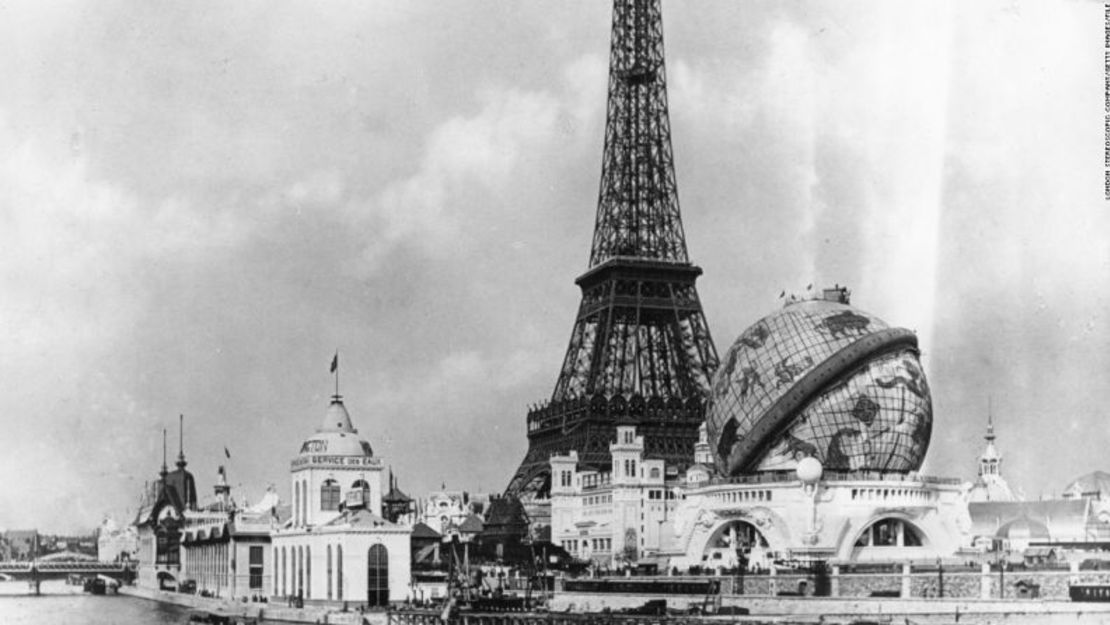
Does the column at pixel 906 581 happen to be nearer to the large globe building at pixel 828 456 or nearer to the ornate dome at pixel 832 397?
the large globe building at pixel 828 456

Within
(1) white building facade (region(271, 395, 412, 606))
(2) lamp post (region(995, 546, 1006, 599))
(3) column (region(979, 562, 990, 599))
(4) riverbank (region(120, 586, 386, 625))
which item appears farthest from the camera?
(1) white building facade (region(271, 395, 412, 606))

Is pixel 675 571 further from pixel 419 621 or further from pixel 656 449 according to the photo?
pixel 656 449

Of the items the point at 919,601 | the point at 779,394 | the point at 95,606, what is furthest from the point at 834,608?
the point at 95,606

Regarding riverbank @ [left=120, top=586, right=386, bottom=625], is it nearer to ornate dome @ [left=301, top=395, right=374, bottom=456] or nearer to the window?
the window

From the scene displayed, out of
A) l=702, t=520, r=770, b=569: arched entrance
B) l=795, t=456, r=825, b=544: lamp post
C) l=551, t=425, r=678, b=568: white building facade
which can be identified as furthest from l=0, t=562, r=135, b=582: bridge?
l=795, t=456, r=825, b=544: lamp post

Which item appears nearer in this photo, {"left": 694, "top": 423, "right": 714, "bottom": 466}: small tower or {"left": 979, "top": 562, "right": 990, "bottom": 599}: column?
{"left": 979, "top": 562, "right": 990, "bottom": 599}: column

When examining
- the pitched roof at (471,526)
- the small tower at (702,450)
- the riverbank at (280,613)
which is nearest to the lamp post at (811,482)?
the riverbank at (280,613)

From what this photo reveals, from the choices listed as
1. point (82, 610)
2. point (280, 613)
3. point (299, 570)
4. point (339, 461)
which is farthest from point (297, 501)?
point (82, 610)
